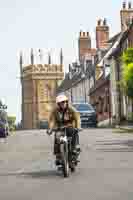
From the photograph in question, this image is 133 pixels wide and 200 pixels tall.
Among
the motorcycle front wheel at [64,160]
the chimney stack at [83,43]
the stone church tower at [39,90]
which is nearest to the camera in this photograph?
the motorcycle front wheel at [64,160]

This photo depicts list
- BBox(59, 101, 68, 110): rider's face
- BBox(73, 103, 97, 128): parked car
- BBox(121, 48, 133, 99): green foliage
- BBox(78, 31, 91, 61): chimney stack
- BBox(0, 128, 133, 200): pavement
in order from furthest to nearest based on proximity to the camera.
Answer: BBox(78, 31, 91, 61): chimney stack → BBox(73, 103, 97, 128): parked car → BBox(121, 48, 133, 99): green foliage → BBox(59, 101, 68, 110): rider's face → BBox(0, 128, 133, 200): pavement

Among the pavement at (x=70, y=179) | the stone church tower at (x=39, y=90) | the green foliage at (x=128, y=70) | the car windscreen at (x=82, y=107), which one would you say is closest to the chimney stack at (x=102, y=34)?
the car windscreen at (x=82, y=107)

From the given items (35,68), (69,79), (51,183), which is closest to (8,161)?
(51,183)

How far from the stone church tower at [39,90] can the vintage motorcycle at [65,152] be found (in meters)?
148

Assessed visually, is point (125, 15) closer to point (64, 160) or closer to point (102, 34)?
point (102, 34)

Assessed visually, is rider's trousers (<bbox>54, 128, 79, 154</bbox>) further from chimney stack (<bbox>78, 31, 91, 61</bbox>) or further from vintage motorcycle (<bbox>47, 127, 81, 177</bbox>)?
Result: chimney stack (<bbox>78, 31, 91, 61</bbox>)

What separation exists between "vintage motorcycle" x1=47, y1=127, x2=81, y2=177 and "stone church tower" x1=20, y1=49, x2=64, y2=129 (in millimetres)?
148276

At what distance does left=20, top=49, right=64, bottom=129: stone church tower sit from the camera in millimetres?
163875

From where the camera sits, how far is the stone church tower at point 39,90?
164 meters

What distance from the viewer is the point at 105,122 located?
71750 millimetres

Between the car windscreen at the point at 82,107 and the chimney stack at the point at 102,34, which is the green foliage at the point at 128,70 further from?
the chimney stack at the point at 102,34

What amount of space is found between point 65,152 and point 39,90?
153973 mm

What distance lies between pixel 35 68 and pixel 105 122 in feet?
315

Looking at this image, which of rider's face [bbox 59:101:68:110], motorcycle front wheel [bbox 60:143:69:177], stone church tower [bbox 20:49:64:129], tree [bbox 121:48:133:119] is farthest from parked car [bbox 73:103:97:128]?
stone church tower [bbox 20:49:64:129]
